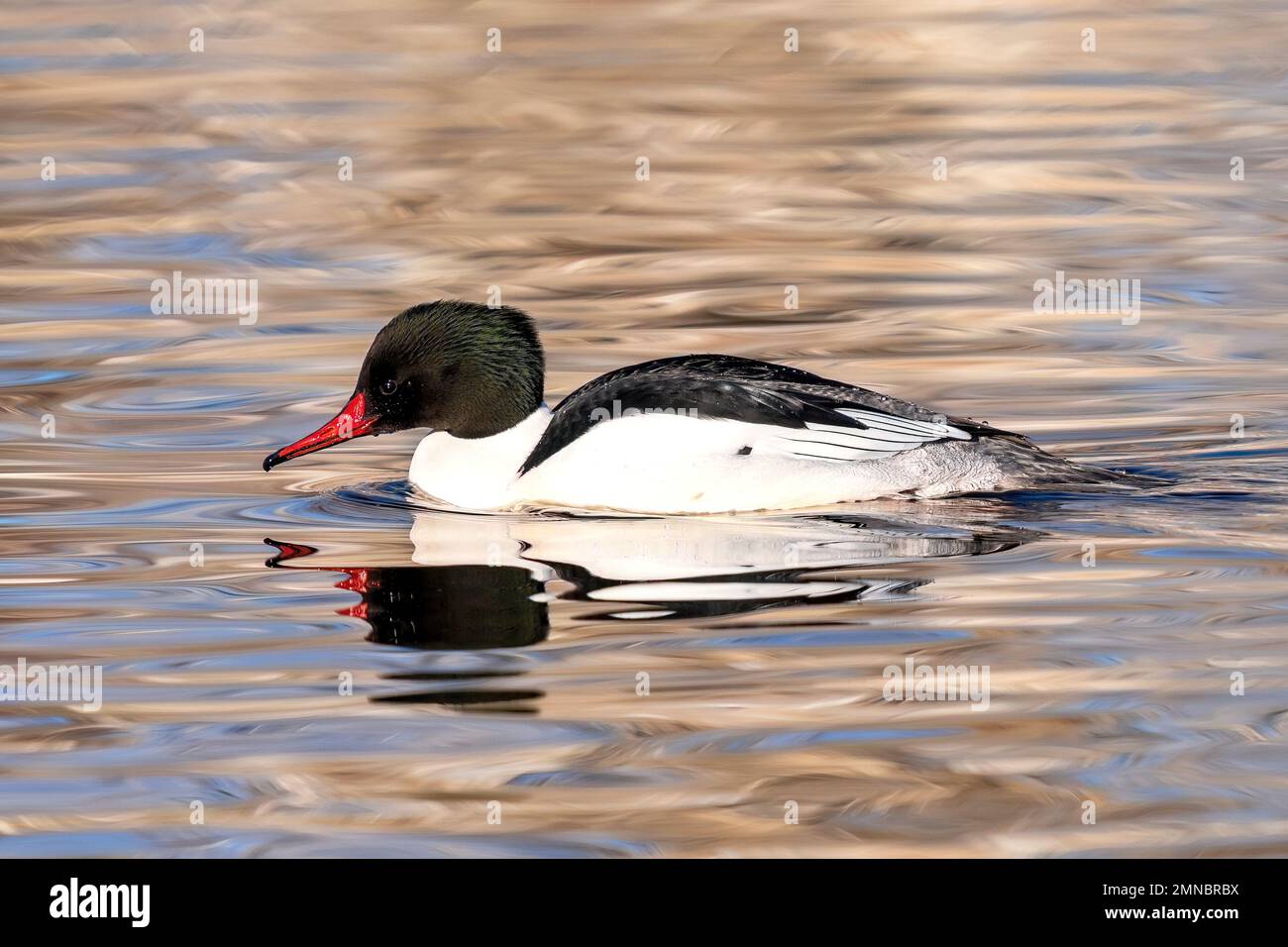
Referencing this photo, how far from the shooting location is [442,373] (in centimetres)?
901

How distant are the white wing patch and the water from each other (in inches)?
9.9

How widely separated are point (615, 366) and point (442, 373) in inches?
101

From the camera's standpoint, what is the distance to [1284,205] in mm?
14742

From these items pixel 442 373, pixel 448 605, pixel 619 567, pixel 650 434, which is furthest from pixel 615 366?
pixel 448 605

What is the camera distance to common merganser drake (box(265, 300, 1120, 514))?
28.1 ft

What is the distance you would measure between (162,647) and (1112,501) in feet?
13.0

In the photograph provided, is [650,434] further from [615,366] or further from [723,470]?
[615,366]

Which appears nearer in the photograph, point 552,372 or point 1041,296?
point 552,372

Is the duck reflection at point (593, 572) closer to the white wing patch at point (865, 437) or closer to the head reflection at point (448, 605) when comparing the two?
the head reflection at point (448, 605)

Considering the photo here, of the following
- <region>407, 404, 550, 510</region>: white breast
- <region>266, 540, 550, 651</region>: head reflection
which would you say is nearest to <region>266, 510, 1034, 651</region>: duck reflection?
<region>266, 540, 550, 651</region>: head reflection

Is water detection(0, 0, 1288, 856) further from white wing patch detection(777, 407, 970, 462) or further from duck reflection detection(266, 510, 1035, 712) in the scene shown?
white wing patch detection(777, 407, 970, 462)

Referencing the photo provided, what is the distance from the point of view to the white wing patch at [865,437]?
8648 mm

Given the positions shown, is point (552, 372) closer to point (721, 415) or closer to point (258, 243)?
point (721, 415)

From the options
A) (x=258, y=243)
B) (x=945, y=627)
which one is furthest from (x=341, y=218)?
(x=945, y=627)
